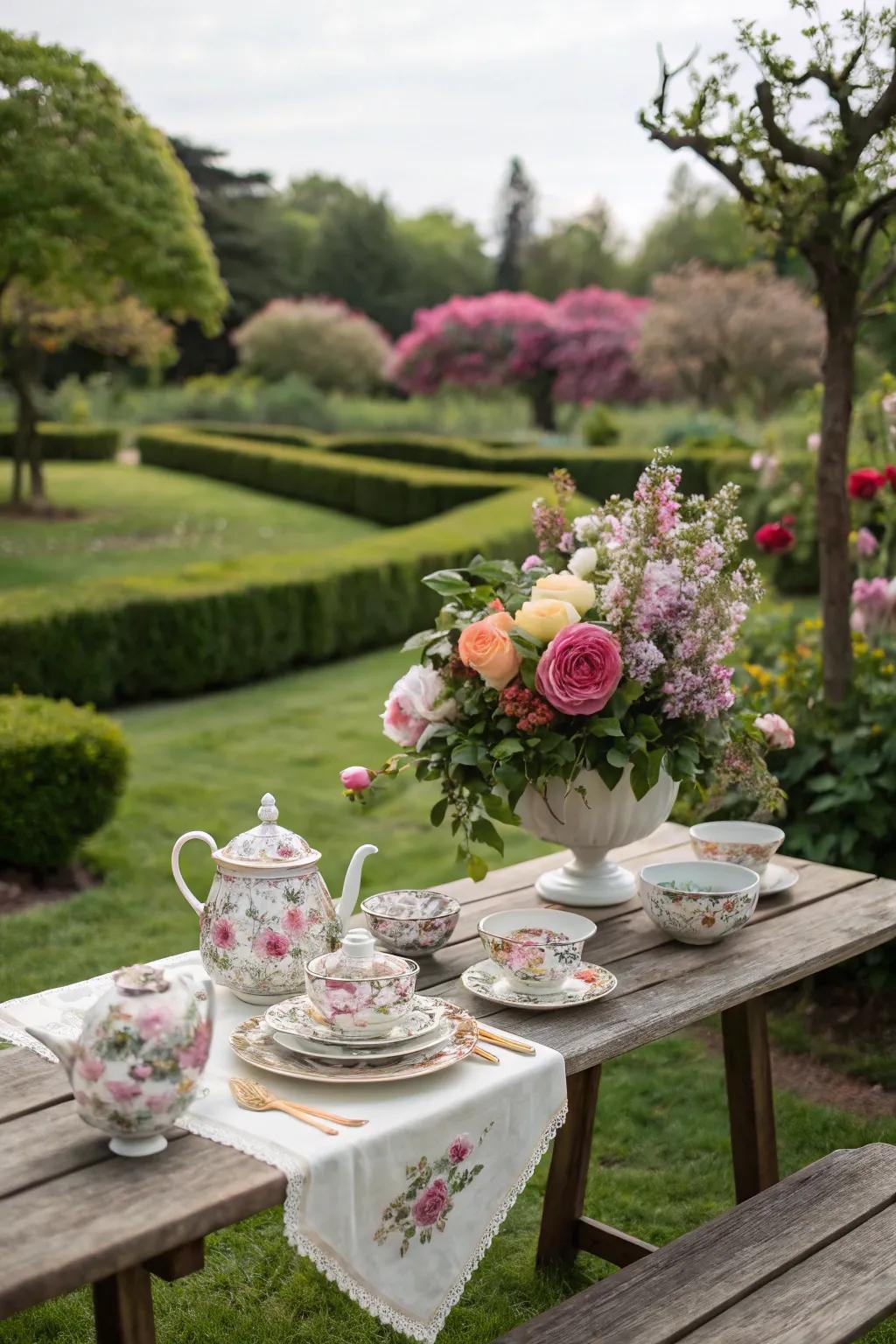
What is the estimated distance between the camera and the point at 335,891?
4969 mm

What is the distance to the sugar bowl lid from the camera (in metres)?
1.88

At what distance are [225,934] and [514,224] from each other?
141 feet

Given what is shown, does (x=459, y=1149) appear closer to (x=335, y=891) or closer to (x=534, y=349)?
(x=335, y=891)

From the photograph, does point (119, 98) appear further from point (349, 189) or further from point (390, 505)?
point (349, 189)

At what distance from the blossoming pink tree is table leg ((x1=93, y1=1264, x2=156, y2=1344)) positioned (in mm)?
25239

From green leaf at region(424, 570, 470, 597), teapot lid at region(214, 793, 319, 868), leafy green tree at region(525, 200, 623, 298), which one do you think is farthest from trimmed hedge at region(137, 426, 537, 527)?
leafy green tree at region(525, 200, 623, 298)

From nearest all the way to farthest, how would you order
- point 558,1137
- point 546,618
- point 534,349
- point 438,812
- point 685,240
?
point 546,618 → point 438,812 → point 558,1137 → point 534,349 → point 685,240

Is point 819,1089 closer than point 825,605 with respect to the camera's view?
Yes

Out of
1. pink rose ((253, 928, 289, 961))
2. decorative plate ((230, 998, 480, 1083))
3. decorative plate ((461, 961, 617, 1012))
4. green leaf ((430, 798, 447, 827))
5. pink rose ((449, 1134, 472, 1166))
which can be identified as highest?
green leaf ((430, 798, 447, 827))

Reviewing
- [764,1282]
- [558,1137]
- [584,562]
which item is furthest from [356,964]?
[558,1137]

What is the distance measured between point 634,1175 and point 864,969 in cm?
107

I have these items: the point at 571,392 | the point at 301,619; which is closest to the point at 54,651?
the point at 301,619

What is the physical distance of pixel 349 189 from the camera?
39.9 meters

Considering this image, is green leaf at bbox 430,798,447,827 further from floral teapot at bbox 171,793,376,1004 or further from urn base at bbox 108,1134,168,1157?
urn base at bbox 108,1134,168,1157
